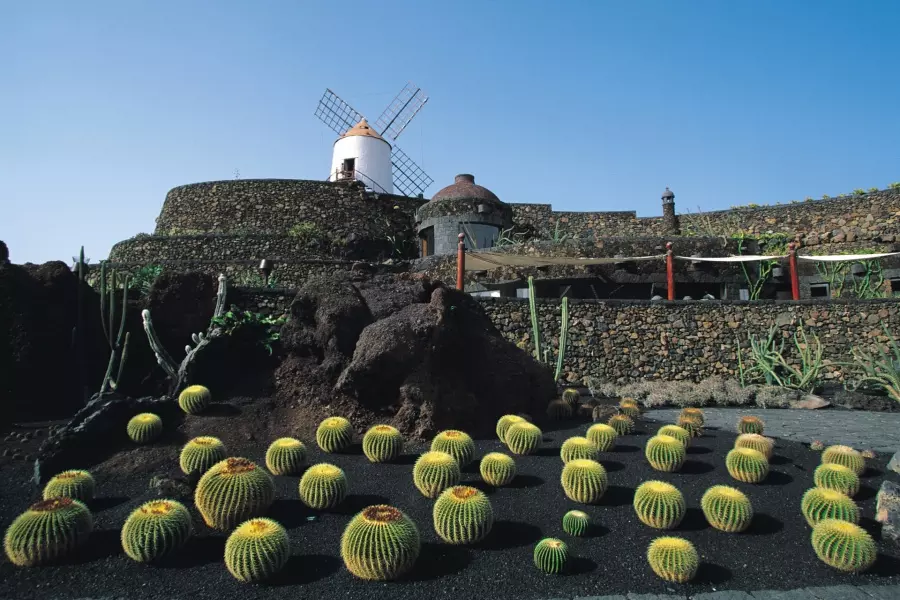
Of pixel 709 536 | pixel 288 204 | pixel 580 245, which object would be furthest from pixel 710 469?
A: pixel 288 204

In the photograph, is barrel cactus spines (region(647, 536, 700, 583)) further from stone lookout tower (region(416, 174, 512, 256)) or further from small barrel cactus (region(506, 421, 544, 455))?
stone lookout tower (region(416, 174, 512, 256))

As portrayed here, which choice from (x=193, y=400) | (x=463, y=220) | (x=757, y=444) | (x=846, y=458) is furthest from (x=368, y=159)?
(x=846, y=458)

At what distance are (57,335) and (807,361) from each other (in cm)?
1258

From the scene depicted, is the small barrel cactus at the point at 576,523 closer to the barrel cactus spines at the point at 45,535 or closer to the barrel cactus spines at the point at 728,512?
the barrel cactus spines at the point at 728,512

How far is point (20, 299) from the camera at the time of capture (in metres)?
8.04

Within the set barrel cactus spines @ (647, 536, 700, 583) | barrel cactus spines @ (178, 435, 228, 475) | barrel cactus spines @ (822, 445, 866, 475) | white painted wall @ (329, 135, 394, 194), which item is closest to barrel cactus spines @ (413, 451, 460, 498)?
barrel cactus spines @ (647, 536, 700, 583)

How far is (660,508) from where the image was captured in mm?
4691

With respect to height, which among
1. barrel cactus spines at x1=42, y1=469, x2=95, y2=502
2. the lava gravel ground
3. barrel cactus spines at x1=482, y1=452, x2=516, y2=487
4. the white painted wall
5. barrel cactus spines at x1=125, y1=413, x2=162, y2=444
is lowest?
the lava gravel ground

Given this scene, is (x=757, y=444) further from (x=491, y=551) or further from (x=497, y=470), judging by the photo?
(x=491, y=551)

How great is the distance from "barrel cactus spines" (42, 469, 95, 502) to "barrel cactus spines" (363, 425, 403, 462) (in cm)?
241

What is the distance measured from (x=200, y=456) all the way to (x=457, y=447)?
7.89 feet

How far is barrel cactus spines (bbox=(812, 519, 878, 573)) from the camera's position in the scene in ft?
13.5

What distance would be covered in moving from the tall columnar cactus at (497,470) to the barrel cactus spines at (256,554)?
6.81ft

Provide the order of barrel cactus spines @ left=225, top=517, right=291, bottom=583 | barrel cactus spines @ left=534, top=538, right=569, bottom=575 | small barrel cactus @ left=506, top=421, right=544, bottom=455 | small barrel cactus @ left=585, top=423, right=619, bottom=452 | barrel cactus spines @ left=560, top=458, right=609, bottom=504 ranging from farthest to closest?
small barrel cactus @ left=585, top=423, right=619, bottom=452 < small barrel cactus @ left=506, top=421, right=544, bottom=455 < barrel cactus spines @ left=560, top=458, right=609, bottom=504 < barrel cactus spines @ left=534, top=538, right=569, bottom=575 < barrel cactus spines @ left=225, top=517, right=291, bottom=583
